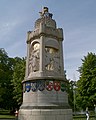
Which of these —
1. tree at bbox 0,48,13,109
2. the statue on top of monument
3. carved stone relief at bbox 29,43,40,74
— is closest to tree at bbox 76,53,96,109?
tree at bbox 0,48,13,109

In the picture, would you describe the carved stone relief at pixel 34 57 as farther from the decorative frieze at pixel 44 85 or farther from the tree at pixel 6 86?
the tree at pixel 6 86

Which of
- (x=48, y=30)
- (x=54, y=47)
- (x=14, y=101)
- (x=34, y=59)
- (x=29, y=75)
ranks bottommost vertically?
(x=14, y=101)

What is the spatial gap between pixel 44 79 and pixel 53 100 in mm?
2115

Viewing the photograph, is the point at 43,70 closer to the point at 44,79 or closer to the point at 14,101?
the point at 44,79

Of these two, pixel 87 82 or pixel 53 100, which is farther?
pixel 87 82

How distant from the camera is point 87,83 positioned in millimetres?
36719

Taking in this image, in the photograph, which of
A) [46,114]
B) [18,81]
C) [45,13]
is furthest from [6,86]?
[46,114]

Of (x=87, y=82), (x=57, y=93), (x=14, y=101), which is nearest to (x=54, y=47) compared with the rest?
(x=57, y=93)

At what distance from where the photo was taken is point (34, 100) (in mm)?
18281

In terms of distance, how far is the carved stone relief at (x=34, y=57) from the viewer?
1969 cm

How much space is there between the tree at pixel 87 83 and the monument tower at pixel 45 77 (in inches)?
674

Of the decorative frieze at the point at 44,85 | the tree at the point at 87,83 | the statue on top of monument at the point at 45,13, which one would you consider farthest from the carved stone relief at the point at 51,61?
the tree at the point at 87,83

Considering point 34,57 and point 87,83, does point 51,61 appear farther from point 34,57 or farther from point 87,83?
point 87,83

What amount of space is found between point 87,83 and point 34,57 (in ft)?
64.0
